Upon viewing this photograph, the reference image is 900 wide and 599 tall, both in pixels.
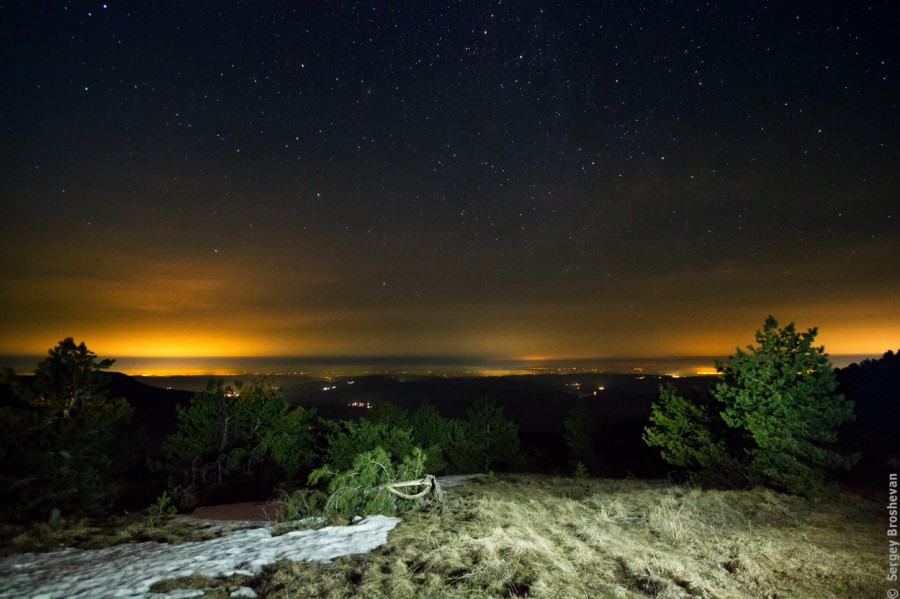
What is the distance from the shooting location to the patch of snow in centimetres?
501

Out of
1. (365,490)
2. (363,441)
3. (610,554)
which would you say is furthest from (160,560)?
(363,441)

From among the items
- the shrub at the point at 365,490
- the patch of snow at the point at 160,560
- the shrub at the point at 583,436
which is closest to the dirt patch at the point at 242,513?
the shrub at the point at 365,490

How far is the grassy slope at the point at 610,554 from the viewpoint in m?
4.71

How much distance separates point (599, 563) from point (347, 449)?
1378 centimetres

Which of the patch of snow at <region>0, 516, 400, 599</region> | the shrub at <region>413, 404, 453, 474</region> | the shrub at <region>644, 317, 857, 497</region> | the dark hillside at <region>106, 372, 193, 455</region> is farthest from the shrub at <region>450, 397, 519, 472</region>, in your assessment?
the dark hillside at <region>106, 372, 193, 455</region>

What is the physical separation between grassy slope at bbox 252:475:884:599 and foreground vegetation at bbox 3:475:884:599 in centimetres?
2

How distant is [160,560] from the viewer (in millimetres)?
5922

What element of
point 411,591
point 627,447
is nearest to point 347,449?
point 411,591

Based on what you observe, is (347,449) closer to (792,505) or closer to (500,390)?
(792,505)

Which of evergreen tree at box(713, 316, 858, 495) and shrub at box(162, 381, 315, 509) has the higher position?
evergreen tree at box(713, 316, 858, 495)

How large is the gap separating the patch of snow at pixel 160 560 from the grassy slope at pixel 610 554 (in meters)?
0.51

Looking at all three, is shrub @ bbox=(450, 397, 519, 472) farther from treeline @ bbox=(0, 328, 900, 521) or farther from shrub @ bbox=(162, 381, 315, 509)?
treeline @ bbox=(0, 328, 900, 521)

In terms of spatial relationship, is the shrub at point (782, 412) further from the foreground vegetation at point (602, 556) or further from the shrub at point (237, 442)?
the shrub at point (237, 442)

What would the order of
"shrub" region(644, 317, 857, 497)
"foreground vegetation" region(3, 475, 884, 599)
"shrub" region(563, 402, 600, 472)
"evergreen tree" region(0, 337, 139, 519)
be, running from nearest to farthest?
"foreground vegetation" region(3, 475, 884, 599)
"shrub" region(644, 317, 857, 497)
"evergreen tree" region(0, 337, 139, 519)
"shrub" region(563, 402, 600, 472)
